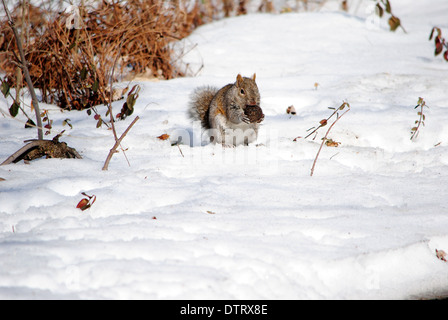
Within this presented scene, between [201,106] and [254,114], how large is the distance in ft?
2.26

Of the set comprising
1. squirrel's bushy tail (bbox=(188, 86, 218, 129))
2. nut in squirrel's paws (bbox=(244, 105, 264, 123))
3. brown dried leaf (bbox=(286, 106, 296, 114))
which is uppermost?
nut in squirrel's paws (bbox=(244, 105, 264, 123))

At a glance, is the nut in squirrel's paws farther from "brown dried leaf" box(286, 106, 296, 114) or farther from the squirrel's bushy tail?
"brown dried leaf" box(286, 106, 296, 114)

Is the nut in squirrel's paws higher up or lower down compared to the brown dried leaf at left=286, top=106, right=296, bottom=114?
higher up

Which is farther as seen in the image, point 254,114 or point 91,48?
point 91,48

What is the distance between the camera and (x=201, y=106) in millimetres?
3715

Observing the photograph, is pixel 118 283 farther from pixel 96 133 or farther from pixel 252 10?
pixel 252 10

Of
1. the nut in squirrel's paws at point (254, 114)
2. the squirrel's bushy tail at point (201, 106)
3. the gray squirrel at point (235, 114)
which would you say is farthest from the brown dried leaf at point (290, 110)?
the nut in squirrel's paws at point (254, 114)

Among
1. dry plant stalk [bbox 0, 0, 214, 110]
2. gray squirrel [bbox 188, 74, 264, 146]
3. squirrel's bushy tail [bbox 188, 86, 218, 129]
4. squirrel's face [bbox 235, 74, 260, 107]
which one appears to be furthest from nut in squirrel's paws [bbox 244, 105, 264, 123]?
dry plant stalk [bbox 0, 0, 214, 110]

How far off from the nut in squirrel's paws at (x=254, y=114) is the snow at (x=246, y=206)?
0.20 m

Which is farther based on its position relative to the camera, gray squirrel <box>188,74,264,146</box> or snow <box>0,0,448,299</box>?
gray squirrel <box>188,74,264,146</box>

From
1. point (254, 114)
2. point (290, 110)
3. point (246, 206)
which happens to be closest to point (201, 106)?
point (254, 114)

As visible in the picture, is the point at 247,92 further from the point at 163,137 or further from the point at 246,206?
the point at 246,206

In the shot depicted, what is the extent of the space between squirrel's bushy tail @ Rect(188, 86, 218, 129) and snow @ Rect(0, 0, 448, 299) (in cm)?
10

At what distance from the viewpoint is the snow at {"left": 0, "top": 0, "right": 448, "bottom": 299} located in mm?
1713
